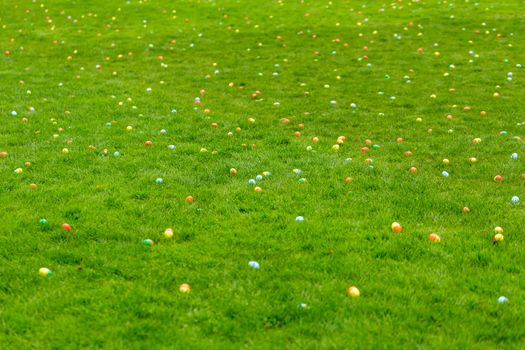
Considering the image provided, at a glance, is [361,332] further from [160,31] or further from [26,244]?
[160,31]

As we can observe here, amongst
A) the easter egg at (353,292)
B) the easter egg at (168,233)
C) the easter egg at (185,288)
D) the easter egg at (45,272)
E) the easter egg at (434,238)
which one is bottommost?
the easter egg at (434,238)

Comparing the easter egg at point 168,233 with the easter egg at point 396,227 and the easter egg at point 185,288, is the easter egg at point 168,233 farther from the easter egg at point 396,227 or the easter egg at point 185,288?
the easter egg at point 396,227

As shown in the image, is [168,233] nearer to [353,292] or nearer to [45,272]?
[45,272]

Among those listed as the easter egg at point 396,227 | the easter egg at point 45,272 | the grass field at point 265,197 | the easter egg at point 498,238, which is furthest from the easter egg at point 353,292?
the easter egg at point 45,272

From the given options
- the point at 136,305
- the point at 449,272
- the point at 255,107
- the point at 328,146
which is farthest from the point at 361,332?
the point at 255,107

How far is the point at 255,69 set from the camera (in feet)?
49.9

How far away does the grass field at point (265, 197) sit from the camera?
4973mm

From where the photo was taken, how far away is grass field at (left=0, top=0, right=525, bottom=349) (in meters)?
4.97

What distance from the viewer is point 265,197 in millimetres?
7508

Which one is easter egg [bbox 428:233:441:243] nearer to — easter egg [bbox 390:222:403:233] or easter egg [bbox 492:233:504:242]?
easter egg [bbox 390:222:403:233]

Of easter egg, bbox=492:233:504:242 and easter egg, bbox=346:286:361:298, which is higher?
easter egg, bbox=346:286:361:298

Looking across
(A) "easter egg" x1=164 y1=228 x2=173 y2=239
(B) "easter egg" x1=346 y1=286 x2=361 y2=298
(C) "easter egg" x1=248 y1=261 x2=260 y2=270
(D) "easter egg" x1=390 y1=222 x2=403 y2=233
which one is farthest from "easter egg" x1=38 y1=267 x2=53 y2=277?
(D) "easter egg" x1=390 y1=222 x2=403 y2=233

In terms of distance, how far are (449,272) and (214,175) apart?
3.87 m

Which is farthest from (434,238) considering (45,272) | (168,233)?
(45,272)
